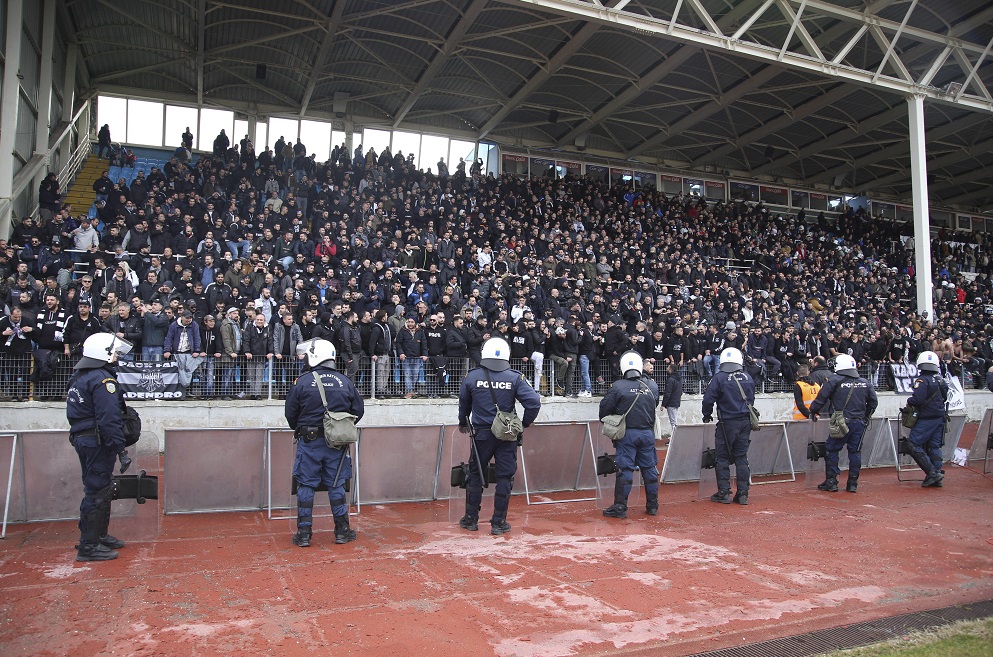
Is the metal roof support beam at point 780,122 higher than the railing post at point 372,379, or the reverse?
the metal roof support beam at point 780,122

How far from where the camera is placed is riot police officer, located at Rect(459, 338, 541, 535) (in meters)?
7.46

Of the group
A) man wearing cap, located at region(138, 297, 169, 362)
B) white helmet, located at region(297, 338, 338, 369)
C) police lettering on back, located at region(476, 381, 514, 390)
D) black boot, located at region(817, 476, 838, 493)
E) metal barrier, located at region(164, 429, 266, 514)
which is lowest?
black boot, located at region(817, 476, 838, 493)

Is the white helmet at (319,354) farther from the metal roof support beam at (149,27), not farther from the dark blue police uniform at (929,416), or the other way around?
the metal roof support beam at (149,27)

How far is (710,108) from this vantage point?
85.9 feet

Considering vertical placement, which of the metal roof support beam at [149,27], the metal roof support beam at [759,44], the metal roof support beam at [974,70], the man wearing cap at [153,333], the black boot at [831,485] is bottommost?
the black boot at [831,485]

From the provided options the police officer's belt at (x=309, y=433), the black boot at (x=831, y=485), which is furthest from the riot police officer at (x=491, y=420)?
the black boot at (x=831, y=485)

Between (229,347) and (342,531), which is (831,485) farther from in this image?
(229,347)

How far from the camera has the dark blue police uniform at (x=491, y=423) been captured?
746cm

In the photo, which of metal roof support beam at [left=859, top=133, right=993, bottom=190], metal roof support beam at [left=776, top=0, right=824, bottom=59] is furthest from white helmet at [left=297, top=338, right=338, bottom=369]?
metal roof support beam at [left=859, top=133, right=993, bottom=190]

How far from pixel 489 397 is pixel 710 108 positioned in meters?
22.2

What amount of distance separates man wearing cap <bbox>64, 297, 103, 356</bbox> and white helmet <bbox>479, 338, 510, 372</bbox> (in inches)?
298

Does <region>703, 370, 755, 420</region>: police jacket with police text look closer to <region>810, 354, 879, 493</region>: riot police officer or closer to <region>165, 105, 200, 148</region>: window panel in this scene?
<region>810, 354, 879, 493</region>: riot police officer

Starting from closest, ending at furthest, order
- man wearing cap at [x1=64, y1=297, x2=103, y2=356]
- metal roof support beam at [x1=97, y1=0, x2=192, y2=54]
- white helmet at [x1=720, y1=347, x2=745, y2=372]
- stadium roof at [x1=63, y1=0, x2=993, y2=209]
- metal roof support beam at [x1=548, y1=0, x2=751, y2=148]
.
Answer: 1. white helmet at [x1=720, y1=347, x2=745, y2=372]
2. man wearing cap at [x1=64, y1=297, x2=103, y2=356]
3. metal roof support beam at [x1=548, y1=0, x2=751, y2=148]
4. metal roof support beam at [x1=97, y1=0, x2=192, y2=54]
5. stadium roof at [x1=63, y1=0, x2=993, y2=209]

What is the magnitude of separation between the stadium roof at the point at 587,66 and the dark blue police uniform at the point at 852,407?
467 inches
